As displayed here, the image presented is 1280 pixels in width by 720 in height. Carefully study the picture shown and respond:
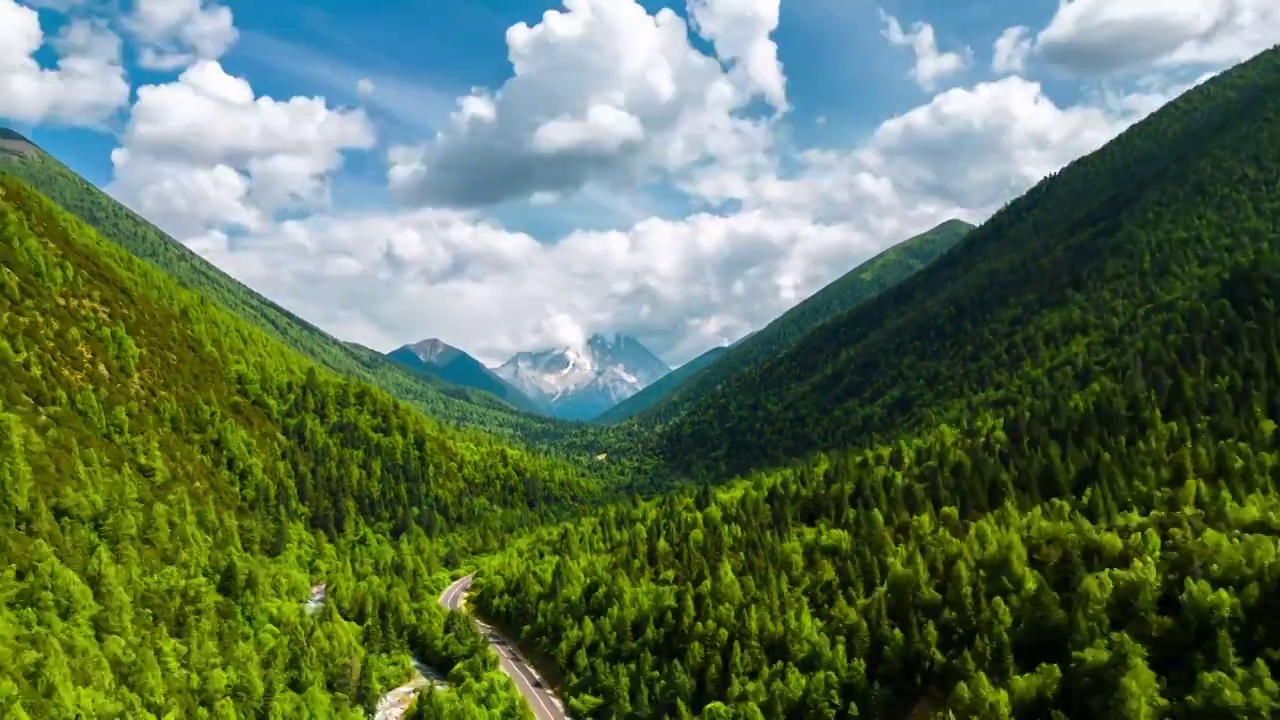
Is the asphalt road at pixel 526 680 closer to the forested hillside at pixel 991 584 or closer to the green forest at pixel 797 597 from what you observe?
the green forest at pixel 797 597

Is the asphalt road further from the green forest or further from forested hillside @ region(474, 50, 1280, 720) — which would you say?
forested hillside @ region(474, 50, 1280, 720)

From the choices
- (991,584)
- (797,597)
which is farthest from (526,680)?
(991,584)

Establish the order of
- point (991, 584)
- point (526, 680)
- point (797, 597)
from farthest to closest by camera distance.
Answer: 1. point (526, 680)
2. point (797, 597)
3. point (991, 584)

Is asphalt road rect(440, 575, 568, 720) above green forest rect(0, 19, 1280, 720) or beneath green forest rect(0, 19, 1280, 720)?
beneath

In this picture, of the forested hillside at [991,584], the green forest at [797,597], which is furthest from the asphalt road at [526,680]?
the forested hillside at [991,584]

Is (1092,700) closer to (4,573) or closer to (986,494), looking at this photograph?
(986,494)

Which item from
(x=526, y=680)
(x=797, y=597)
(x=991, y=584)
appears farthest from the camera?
(x=526, y=680)

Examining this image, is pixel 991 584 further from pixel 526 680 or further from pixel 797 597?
pixel 526 680

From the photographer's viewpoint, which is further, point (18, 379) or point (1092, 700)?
point (18, 379)

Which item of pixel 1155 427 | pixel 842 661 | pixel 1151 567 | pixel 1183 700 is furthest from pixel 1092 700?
pixel 1155 427

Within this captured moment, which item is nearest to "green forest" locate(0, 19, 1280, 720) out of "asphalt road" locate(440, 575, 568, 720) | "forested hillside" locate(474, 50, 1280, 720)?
"forested hillside" locate(474, 50, 1280, 720)

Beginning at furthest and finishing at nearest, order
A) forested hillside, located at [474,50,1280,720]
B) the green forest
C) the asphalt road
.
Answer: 1. the asphalt road
2. the green forest
3. forested hillside, located at [474,50,1280,720]
